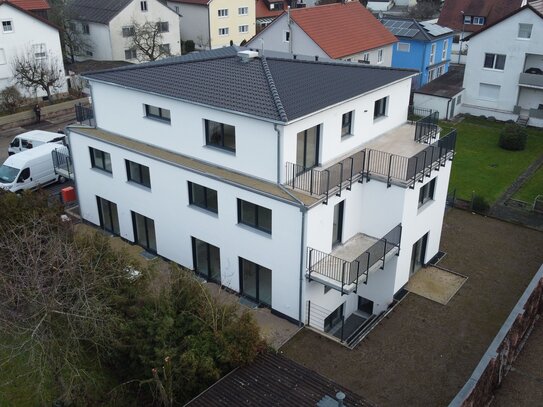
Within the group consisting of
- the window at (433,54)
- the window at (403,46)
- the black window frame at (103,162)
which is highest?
the window at (403,46)

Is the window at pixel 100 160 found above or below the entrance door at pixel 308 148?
below

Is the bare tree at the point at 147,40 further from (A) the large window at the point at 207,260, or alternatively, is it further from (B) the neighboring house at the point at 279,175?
(A) the large window at the point at 207,260

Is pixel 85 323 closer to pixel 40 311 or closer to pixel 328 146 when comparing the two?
pixel 40 311

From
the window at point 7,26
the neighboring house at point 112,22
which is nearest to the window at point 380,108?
the window at point 7,26

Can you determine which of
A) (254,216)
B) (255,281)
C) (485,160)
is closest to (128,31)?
(485,160)

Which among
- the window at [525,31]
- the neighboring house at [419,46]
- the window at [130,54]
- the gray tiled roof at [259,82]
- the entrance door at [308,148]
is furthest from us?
the window at [130,54]

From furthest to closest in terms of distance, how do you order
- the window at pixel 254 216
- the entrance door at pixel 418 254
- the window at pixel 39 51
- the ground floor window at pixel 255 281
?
the window at pixel 39 51 → the entrance door at pixel 418 254 → the ground floor window at pixel 255 281 → the window at pixel 254 216
